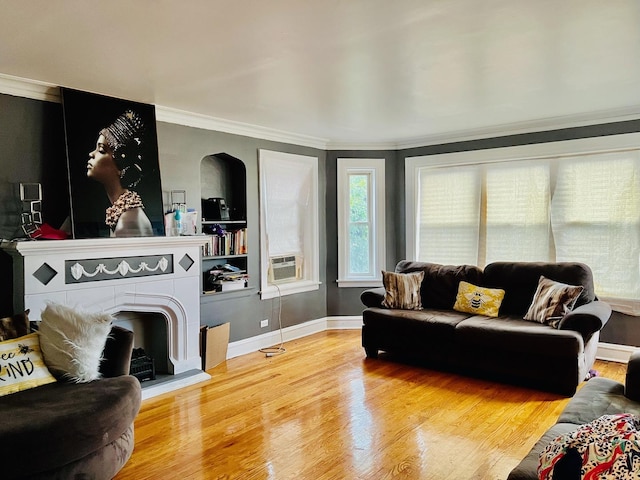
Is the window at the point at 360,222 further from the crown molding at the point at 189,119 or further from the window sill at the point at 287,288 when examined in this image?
the crown molding at the point at 189,119

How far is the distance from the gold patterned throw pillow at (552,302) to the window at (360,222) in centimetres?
215

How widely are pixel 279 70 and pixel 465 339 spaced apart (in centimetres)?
274

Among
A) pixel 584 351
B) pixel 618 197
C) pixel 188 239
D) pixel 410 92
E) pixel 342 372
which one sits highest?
pixel 410 92

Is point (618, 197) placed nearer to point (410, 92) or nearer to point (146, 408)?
point (410, 92)

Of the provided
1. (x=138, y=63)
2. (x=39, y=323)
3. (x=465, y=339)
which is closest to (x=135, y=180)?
(x=138, y=63)

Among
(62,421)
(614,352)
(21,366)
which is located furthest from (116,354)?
(614,352)

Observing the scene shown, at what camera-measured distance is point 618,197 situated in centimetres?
441

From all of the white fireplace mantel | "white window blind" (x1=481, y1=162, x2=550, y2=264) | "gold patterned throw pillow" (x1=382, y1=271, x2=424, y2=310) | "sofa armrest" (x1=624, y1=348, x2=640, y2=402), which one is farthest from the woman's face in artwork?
"white window blind" (x1=481, y1=162, x2=550, y2=264)

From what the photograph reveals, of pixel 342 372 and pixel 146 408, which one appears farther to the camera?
pixel 342 372

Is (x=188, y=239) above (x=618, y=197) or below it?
below

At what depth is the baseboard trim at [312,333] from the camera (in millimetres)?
4463

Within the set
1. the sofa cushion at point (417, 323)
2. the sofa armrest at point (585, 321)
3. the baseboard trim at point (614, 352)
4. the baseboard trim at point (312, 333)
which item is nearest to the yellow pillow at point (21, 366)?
the baseboard trim at point (312, 333)

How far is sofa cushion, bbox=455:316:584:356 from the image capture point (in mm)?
3529

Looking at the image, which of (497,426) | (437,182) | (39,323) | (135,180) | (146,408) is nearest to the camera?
(39,323)
